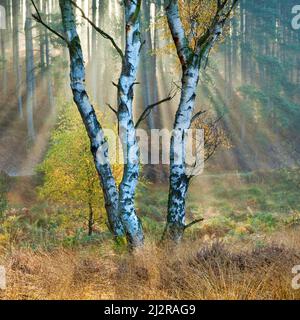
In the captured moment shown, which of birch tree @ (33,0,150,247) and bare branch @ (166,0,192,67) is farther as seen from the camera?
bare branch @ (166,0,192,67)

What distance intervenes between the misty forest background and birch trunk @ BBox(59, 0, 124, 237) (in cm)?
62

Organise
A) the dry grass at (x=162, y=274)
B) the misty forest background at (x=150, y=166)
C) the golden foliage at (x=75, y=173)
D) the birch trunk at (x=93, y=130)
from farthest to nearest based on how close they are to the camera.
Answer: the golden foliage at (x=75, y=173) → the misty forest background at (x=150, y=166) → the birch trunk at (x=93, y=130) → the dry grass at (x=162, y=274)

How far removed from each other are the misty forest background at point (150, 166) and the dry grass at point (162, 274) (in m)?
0.04

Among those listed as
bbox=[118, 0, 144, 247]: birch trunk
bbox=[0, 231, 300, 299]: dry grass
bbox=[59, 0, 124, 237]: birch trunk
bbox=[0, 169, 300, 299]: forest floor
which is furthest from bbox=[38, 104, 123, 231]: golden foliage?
bbox=[0, 231, 300, 299]: dry grass

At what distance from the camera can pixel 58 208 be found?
20766 millimetres

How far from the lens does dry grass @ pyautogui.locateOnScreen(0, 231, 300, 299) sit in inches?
187


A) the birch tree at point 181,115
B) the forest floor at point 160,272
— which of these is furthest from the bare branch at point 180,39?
the forest floor at point 160,272

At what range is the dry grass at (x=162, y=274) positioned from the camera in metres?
4.76

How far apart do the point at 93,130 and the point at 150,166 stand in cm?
2214

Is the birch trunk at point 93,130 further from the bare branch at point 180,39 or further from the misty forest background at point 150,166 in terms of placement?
the bare branch at point 180,39

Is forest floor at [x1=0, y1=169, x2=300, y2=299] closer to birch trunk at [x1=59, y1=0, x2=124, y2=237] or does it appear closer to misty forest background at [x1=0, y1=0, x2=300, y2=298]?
misty forest background at [x1=0, y1=0, x2=300, y2=298]

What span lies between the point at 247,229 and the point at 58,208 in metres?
8.30
